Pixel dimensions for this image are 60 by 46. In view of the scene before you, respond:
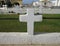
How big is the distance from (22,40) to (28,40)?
0.17 meters

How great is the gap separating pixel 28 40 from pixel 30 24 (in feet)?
1.52

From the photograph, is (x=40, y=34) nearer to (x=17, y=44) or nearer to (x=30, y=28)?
(x=30, y=28)

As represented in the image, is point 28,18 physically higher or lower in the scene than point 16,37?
higher

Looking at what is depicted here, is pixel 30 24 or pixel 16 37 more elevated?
pixel 30 24

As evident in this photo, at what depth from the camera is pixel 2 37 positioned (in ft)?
17.0

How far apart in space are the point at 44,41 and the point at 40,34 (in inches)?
10.8

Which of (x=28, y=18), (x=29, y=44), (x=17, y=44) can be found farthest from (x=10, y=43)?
(x=28, y=18)

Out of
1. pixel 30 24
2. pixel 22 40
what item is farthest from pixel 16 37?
pixel 30 24

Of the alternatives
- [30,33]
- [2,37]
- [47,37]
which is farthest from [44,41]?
[2,37]

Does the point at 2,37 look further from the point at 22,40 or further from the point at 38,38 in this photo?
the point at 38,38

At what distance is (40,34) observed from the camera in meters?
5.38

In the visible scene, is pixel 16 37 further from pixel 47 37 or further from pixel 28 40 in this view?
pixel 47 37

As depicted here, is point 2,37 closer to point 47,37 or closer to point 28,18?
point 28,18

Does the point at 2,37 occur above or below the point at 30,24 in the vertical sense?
below
